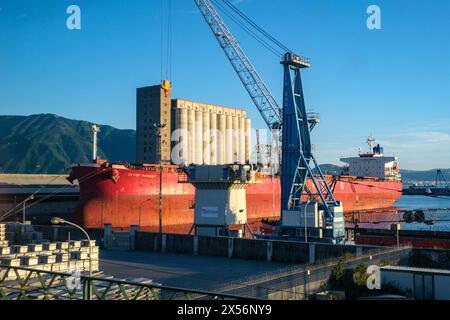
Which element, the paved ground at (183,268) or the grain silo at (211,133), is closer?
the paved ground at (183,268)

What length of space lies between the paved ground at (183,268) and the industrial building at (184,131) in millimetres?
97559

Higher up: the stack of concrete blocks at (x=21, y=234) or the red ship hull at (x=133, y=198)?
the red ship hull at (x=133, y=198)

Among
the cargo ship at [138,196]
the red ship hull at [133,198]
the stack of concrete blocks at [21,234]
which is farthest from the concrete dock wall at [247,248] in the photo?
the red ship hull at [133,198]

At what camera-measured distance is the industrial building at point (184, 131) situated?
149 metres

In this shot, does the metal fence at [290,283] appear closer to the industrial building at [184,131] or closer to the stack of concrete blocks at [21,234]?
the stack of concrete blocks at [21,234]

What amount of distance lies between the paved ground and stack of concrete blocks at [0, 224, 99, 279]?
7.32ft

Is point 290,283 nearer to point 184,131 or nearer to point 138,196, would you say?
point 138,196

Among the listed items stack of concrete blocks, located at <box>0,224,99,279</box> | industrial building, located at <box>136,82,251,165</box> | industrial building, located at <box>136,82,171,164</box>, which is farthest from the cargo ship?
industrial building, located at <box>136,82,171,164</box>

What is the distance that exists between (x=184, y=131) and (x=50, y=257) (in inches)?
5012

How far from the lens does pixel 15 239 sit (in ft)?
143

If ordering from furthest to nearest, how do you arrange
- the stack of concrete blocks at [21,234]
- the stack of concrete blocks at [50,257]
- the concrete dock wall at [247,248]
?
the stack of concrete blocks at [21,234]
the concrete dock wall at [247,248]
the stack of concrete blocks at [50,257]

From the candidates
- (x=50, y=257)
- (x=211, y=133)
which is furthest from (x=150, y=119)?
(x=50, y=257)
